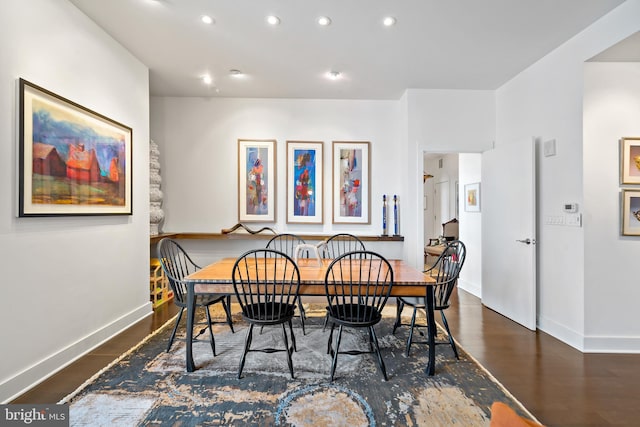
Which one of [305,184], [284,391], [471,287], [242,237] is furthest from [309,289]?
[471,287]

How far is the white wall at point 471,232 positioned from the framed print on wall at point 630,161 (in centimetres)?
191

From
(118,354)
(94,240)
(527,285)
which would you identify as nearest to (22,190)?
(94,240)

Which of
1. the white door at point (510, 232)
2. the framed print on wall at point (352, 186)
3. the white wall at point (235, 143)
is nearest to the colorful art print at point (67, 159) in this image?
the white wall at point (235, 143)

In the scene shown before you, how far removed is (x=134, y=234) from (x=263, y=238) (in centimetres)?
157

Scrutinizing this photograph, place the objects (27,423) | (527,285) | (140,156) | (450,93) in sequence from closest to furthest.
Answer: (27,423), (527,285), (140,156), (450,93)

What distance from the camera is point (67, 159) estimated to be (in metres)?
2.44

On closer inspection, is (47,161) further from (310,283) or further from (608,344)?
(608,344)

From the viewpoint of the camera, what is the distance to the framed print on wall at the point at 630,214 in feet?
8.89

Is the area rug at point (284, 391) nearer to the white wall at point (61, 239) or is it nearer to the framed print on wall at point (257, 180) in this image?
the white wall at point (61, 239)

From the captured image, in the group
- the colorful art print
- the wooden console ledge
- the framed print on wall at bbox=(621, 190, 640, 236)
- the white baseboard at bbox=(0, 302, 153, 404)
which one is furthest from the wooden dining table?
the framed print on wall at bbox=(621, 190, 640, 236)

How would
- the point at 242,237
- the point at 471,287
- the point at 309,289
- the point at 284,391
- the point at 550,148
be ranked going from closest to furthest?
1. the point at 284,391
2. the point at 309,289
3. the point at 550,148
4. the point at 242,237
5. the point at 471,287

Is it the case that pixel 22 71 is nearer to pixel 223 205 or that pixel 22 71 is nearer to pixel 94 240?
pixel 94 240

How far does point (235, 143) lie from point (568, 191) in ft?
13.4

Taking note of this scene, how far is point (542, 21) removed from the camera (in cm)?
264
